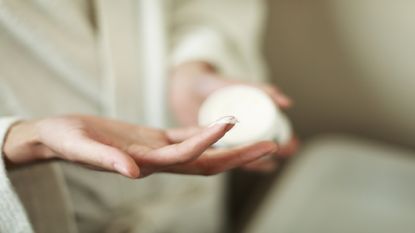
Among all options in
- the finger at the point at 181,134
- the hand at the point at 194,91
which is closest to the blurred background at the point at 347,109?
the hand at the point at 194,91

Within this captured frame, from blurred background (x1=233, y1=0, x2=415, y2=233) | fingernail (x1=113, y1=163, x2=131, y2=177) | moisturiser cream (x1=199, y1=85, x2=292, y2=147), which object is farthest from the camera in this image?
blurred background (x1=233, y1=0, x2=415, y2=233)

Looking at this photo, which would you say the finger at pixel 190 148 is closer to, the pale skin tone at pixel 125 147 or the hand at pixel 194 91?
the pale skin tone at pixel 125 147

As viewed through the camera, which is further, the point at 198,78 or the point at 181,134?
the point at 198,78

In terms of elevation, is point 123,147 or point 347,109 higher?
point 123,147

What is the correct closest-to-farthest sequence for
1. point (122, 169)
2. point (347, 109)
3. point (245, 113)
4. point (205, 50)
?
point (122, 169)
point (245, 113)
point (205, 50)
point (347, 109)

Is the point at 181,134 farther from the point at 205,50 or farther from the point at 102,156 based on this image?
the point at 205,50

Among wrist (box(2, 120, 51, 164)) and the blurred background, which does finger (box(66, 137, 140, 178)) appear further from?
the blurred background

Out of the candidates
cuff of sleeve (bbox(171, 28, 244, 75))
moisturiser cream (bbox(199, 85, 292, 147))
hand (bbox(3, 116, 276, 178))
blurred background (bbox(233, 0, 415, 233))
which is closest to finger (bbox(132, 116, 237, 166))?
hand (bbox(3, 116, 276, 178))

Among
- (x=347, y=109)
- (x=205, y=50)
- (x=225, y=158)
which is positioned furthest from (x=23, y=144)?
(x=347, y=109)
